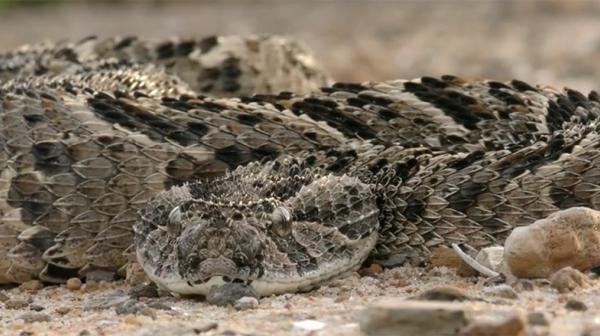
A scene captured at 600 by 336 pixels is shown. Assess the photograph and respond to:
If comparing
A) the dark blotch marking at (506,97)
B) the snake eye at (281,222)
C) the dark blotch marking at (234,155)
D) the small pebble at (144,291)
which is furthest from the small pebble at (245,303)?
the dark blotch marking at (506,97)

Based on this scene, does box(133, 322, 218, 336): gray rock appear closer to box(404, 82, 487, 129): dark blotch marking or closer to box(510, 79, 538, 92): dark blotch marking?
box(404, 82, 487, 129): dark blotch marking

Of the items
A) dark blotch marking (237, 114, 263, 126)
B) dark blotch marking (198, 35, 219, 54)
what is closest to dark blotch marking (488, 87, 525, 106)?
dark blotch marking (237, 114, 263, 126)

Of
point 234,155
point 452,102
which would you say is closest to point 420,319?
point 234,155

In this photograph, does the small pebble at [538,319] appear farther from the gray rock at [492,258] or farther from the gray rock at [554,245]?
the gray rock at [492,258]

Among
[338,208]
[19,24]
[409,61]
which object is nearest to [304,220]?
[338,208]

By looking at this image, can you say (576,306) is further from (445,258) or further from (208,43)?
(208,43)

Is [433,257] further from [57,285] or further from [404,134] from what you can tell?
[57,285]
